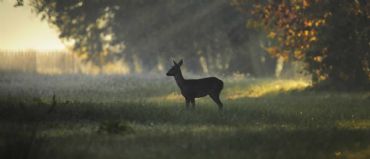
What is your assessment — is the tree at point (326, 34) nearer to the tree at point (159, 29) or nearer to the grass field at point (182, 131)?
the grass field at point (182, 131)

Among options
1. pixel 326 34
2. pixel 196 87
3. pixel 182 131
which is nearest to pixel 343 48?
pixel 326 34

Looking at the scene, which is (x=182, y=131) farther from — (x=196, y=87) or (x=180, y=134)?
(x=196, y=87)

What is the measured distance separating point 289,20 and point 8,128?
2014 centimetres

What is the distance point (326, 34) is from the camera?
37469 millimetres

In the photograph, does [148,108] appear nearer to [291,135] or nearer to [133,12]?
[291,135]

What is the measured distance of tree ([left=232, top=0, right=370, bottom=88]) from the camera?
122ft

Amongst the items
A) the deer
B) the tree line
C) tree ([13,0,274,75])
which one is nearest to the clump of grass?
the deer

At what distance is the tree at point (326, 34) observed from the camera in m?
37.1

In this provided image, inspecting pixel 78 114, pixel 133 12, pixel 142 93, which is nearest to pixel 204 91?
pixel 78 114

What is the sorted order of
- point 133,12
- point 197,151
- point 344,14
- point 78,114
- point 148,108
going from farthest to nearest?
point 133,12 < point 344,14 < point 148,108 < point 78,114 < point 197,151

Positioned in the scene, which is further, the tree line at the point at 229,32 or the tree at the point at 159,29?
the tree at the point at 159,29

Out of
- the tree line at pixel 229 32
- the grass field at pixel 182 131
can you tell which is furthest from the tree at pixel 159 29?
the grass field at pixel 182 131

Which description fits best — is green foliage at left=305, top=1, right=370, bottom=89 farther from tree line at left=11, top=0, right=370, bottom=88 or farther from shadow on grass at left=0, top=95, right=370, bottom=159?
shadow on grass at left=0, top=95, right=370, bottom=159

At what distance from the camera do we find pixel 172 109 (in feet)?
82.0
